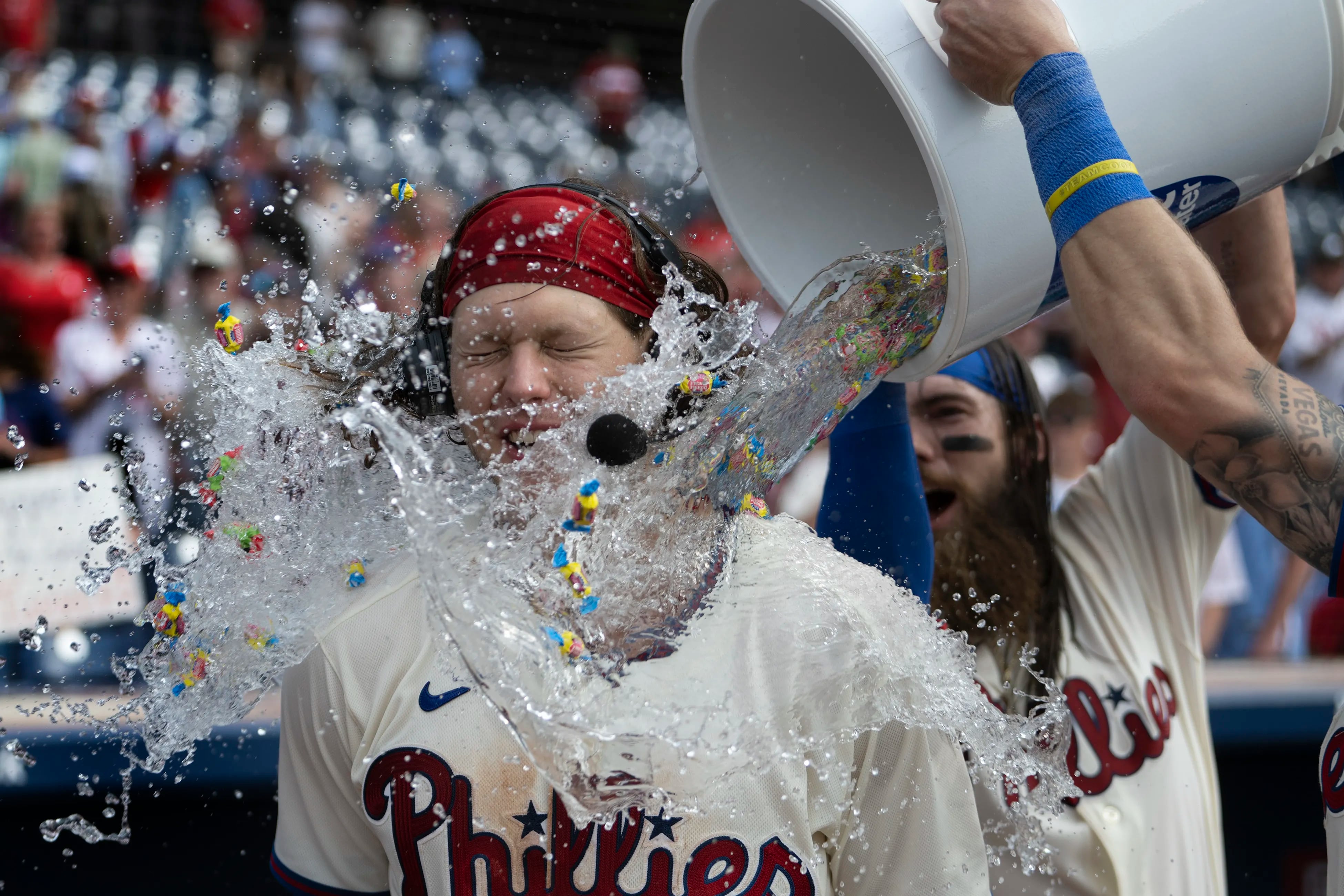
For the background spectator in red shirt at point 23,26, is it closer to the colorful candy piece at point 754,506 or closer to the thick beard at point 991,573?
the thick beard at point 991,573

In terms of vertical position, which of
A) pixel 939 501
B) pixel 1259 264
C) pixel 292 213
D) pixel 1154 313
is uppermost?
pixel 292 213

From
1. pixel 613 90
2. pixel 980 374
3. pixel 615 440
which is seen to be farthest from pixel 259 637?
pixel 613 90

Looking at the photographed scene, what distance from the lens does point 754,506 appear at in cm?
163

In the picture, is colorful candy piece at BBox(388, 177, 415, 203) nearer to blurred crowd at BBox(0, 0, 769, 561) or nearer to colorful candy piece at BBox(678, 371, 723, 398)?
blurred crowd at BBox(0, 0, 769, 561)

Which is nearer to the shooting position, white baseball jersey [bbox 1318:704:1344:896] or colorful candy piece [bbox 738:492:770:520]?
white baseball jersey [bbox 1318:704:1344:896]

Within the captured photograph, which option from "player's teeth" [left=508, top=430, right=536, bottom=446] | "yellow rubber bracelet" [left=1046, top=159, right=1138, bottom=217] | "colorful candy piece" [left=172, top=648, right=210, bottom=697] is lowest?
"colorful candy piece" [left=172, top=648, right=210, bottom=697]

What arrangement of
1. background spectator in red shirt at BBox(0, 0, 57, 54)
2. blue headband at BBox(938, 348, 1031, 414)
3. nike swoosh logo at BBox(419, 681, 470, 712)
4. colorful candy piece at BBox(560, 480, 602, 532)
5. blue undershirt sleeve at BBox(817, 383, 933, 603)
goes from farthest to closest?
background spectator in red shirt at BBox(0, 0, 57, 54) < blue headband at BBox(938, 348, 1031, 414) < blue undershirt sleeve at BBox(817, 383, 933, 603) < nike swoosh logo at BBox(419, 681, 470, 712) < colorful candy piece at BBox(560, 480, 602, 532)

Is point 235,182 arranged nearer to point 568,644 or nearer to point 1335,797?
point 568,644

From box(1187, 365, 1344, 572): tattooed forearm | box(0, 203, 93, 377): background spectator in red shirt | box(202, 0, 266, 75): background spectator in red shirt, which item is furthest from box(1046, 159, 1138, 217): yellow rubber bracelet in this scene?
box(202, 0, 266, 75): background spectator in red shirt

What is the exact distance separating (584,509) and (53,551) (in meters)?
2.54

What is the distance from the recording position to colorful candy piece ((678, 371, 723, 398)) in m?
1.56

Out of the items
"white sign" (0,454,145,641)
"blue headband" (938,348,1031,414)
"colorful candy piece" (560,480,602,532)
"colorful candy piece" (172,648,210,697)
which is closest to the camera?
"colorful candy piece" (560,480,602,532)

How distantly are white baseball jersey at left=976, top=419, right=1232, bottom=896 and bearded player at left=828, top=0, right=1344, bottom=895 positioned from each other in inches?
27.2

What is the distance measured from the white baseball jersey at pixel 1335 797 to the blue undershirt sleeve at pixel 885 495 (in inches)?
22.9
